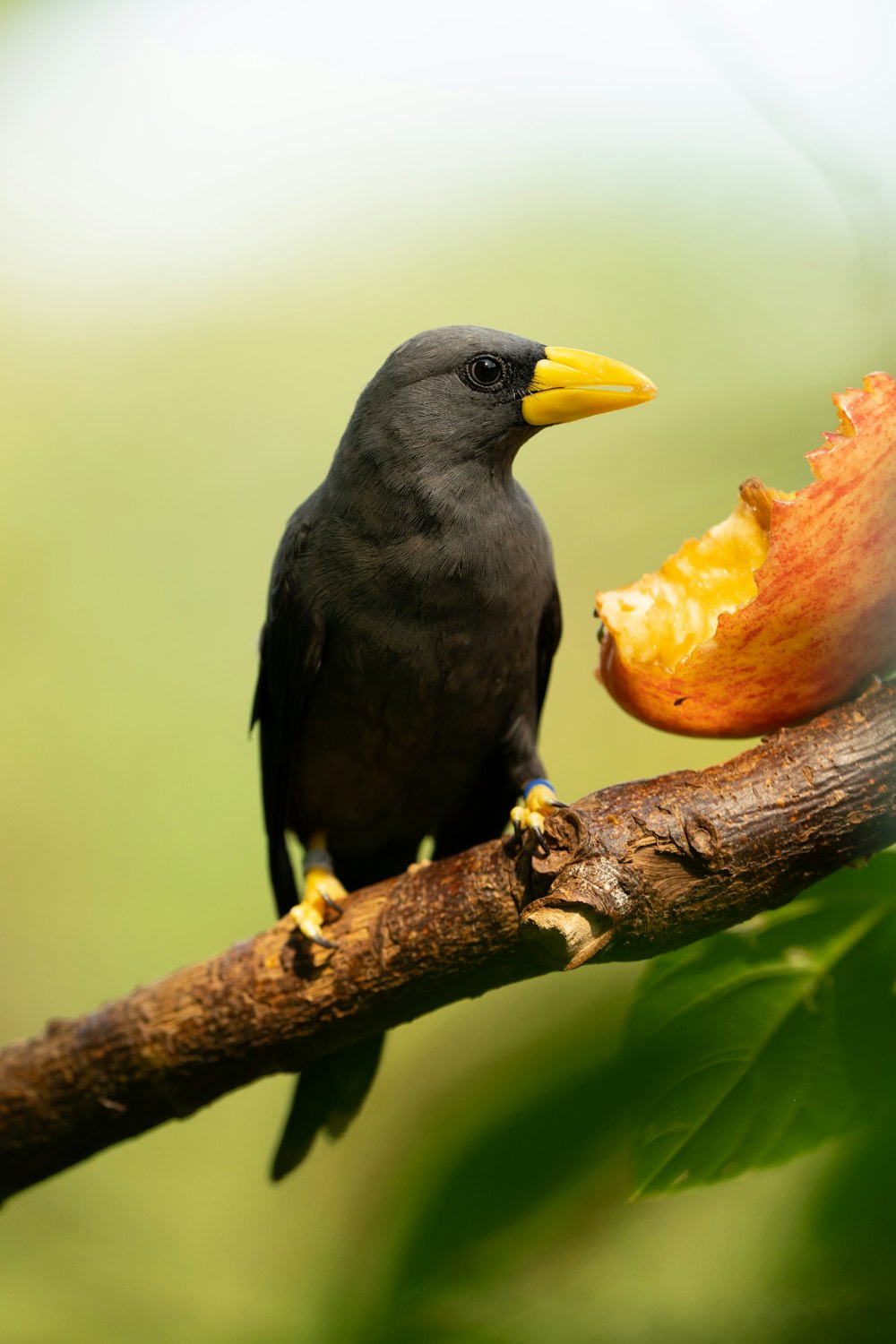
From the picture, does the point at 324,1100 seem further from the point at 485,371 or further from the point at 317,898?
the point at 485,371

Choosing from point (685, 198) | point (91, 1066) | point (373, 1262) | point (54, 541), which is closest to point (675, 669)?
point (373, 1262)

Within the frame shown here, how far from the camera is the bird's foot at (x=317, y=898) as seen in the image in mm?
1942

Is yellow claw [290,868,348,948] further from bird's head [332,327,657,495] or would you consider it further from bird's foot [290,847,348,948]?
bird's head [332,327,657,495]

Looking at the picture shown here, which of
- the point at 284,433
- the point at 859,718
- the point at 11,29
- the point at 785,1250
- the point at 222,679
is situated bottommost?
the point at 785,1250

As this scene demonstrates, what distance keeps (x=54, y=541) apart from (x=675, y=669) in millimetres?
3092

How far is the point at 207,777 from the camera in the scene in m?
4.07

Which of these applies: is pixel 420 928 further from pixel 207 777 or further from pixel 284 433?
pixel 207 777

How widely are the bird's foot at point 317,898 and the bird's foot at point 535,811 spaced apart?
1.29 feet

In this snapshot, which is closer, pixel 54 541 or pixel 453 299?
pixel 453 299

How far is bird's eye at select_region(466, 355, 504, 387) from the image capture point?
2.00 metres

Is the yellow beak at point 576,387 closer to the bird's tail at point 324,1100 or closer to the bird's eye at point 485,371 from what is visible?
the bird's eye at point 485,371

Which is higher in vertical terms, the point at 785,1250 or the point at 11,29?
the point at 11,29

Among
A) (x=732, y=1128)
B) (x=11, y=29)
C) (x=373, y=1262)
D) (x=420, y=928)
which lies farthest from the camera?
(x=11, y=29)

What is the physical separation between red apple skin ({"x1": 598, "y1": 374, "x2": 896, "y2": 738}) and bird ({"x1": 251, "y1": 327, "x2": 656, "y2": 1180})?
0.45 m
